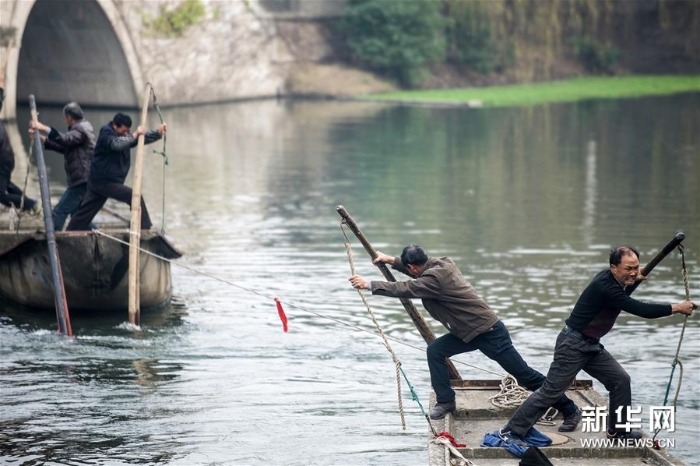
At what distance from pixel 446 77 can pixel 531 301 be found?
34678 mm

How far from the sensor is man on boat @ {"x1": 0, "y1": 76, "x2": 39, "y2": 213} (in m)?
15.2

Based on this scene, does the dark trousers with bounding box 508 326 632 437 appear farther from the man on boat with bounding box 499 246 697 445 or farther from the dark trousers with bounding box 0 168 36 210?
the dark trousers with bounding box 0 168 36 210

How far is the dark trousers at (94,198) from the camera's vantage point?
14.2 m

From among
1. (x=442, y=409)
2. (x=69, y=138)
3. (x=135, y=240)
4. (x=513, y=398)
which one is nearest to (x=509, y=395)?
(x=513, y=398)

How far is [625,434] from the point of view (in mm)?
9148

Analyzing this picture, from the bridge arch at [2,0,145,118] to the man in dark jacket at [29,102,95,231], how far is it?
21.7m

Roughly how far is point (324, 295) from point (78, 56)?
25.0m

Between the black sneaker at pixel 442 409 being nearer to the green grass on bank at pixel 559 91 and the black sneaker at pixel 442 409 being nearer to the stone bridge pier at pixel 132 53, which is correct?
the stone bridge pier at pixel 132 53

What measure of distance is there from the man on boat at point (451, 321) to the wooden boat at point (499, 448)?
0.18m

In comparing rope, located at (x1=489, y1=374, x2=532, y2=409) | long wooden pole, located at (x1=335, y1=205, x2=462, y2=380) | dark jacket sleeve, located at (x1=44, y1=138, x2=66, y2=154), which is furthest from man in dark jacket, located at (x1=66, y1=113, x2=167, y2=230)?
rope, located at (x1=489, y1=374, x2=532, y2=409)

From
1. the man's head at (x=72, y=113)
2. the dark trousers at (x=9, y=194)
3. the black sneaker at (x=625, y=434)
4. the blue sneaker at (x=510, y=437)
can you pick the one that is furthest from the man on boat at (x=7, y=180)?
the black sneaker at (x=625, y=434)

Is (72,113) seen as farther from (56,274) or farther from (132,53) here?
(132,53)

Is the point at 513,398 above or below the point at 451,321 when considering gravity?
below

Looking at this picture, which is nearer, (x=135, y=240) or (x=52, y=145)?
(x=135, y=240)
